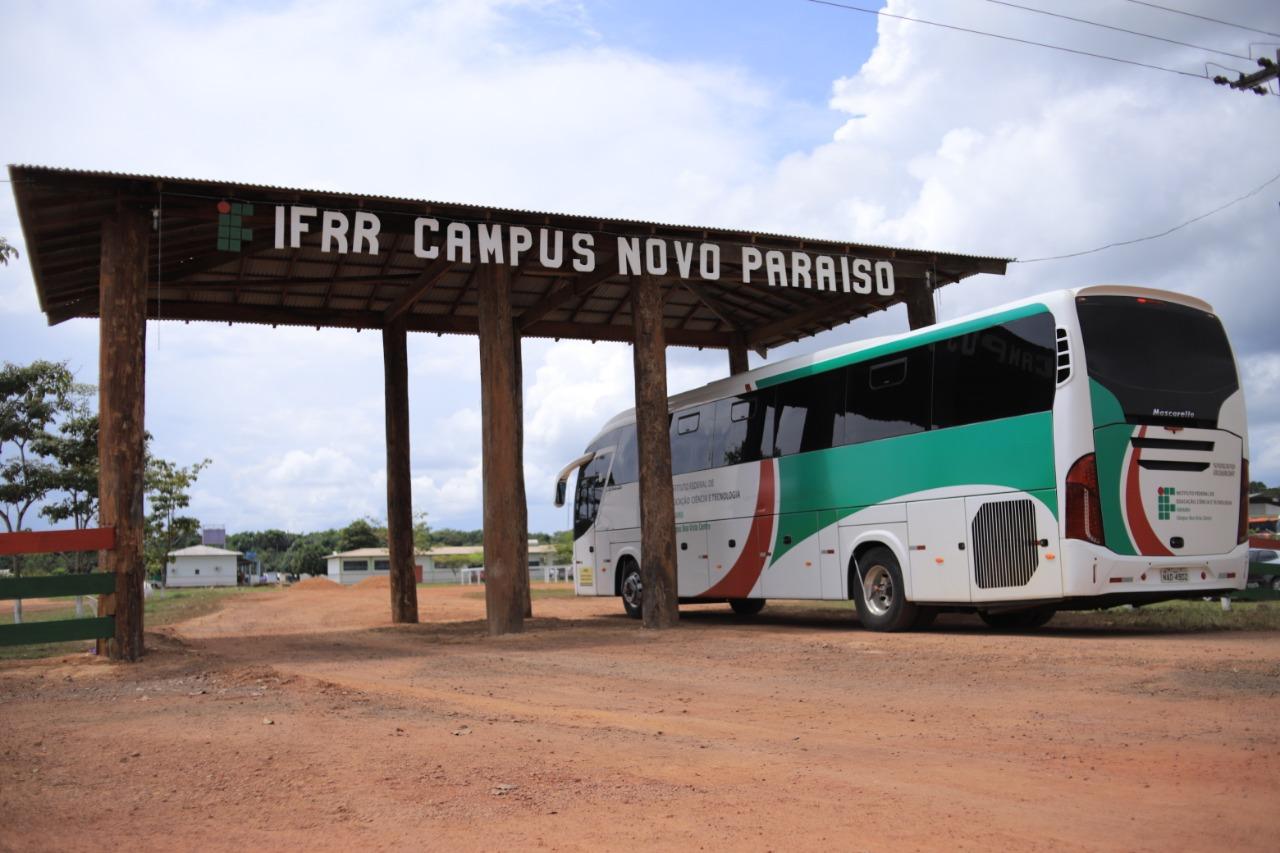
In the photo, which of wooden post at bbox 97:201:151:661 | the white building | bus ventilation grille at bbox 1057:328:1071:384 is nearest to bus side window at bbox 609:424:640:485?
wooden post at bbox 97:201:151:661

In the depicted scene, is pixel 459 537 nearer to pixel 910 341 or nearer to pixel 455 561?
pixel 455 561

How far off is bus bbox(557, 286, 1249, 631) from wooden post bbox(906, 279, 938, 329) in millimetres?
3127

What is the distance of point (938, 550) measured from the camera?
41.9 ft

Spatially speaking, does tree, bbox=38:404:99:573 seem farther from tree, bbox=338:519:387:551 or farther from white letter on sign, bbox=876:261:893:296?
tree, bbox=338:519:387:551

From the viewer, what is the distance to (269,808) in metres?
4.95

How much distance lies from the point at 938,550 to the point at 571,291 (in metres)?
Result: 7.94

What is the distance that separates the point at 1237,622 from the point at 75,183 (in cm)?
1474

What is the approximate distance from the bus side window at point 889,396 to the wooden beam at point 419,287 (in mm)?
6159

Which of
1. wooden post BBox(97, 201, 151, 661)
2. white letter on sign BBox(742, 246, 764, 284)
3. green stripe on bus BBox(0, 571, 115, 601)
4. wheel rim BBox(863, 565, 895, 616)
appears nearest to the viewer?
green stripe on bus BBox(0, 571, 115, 601)

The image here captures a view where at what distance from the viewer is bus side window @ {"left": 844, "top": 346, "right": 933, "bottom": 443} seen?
12984 millimetres

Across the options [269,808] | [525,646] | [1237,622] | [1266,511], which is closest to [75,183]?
[525,646]

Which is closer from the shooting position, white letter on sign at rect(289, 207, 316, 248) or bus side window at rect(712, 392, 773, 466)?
white letter on sign at rect(289, 207, 316, 248)

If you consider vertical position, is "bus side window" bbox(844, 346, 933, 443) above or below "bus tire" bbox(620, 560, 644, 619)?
above

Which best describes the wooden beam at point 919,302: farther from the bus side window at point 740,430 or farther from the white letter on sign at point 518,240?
the white letter on sign at point 518,240
